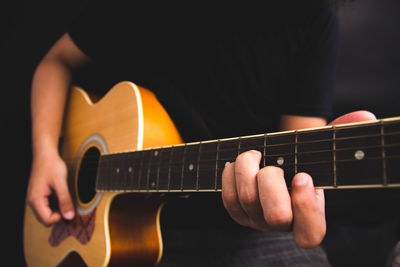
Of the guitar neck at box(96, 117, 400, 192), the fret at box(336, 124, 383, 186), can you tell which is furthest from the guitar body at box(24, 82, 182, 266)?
the fret at box(336, 124, 383, 186)

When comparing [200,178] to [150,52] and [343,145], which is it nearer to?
[343,145]

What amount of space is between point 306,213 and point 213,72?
635mm

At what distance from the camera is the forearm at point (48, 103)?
964 millimetres

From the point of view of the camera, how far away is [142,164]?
2.08ft

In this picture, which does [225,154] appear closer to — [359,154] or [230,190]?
[230,190]

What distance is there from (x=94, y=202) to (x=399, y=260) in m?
0.75

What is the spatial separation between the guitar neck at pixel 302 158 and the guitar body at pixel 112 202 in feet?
0.39

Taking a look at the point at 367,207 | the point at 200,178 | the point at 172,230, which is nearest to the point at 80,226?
the point at 172,230

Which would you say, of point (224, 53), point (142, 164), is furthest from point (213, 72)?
point (142, 164)

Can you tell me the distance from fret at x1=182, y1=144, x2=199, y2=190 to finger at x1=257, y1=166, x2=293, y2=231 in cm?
15

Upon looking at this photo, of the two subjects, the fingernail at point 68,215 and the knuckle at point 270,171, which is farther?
the fingernail at point 68,215

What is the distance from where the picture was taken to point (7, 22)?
1.31m

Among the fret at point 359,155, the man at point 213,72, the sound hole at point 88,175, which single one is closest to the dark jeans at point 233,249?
the man at point 213,72

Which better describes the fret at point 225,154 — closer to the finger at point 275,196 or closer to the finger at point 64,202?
the finger at point 275,196
